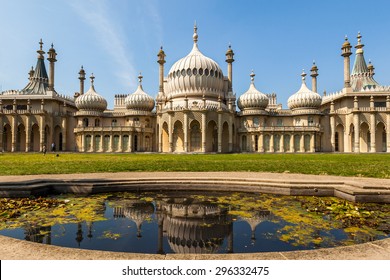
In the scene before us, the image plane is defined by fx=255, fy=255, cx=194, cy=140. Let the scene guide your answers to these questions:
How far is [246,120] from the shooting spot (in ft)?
183

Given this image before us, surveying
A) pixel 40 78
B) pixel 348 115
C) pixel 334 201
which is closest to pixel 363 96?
pixel 348 115

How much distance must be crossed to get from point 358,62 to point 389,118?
69.1ft

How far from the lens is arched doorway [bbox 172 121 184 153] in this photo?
49216mm

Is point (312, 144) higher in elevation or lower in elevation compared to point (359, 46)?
lower

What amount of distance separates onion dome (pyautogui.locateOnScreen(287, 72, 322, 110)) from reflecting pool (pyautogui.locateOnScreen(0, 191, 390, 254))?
5062 cm

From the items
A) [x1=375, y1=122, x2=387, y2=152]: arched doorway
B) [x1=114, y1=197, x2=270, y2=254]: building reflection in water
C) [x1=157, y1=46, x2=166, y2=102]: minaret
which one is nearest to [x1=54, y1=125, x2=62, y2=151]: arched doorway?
[x1=157, y1=46, x2=166, y2=102]: minaret

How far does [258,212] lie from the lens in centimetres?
771

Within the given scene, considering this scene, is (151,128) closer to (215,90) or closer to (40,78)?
(215,90)

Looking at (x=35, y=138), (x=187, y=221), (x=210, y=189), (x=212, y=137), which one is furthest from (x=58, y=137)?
(x=187, y=221)

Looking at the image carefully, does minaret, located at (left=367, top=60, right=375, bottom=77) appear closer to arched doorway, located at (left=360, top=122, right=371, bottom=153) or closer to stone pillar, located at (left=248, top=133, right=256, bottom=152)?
arched doorway, located at (left=360, top=122, right=371, bottom=153)

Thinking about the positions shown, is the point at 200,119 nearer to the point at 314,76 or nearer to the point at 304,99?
the point at 304,99

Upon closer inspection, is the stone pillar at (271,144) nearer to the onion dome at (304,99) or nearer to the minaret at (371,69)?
the onion dome at (304,99)

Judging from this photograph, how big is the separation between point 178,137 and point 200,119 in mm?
6096

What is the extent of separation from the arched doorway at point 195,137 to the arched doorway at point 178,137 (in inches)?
76.2
